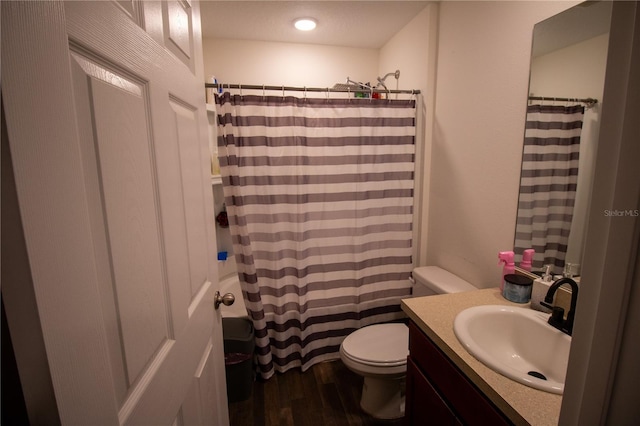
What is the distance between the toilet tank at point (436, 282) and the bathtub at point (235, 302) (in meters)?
1.22

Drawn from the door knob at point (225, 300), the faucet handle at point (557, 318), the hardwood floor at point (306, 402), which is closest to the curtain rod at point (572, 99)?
the faucet handle at point (557, 318)

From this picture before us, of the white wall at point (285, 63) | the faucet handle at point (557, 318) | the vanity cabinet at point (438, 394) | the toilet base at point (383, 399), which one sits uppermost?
the white wall at point (285, 63)

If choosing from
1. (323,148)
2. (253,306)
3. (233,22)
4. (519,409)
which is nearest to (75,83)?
(519,409)

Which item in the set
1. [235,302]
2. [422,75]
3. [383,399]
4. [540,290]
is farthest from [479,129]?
[235,302]

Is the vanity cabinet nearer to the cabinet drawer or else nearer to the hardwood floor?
the cabinet drawer

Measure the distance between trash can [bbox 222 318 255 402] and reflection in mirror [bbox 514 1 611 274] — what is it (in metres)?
1.60

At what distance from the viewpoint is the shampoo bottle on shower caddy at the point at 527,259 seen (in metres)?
1.32

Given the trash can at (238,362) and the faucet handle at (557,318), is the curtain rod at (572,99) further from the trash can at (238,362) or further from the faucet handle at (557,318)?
the trash can at (238,362)

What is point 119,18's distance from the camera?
52 cm

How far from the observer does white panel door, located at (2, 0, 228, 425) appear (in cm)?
35

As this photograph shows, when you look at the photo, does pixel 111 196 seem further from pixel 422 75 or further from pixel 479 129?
pixel 422 75

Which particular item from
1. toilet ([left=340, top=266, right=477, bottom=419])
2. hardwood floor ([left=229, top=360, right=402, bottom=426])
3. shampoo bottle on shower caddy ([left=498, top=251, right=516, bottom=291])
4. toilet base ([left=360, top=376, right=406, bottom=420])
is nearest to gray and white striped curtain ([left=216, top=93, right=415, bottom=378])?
hardwood floor ([left=229, top=360, right=402, bottom=426])

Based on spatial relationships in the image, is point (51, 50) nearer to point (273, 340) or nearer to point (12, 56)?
point (12, 56)

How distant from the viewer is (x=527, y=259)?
1326mm
